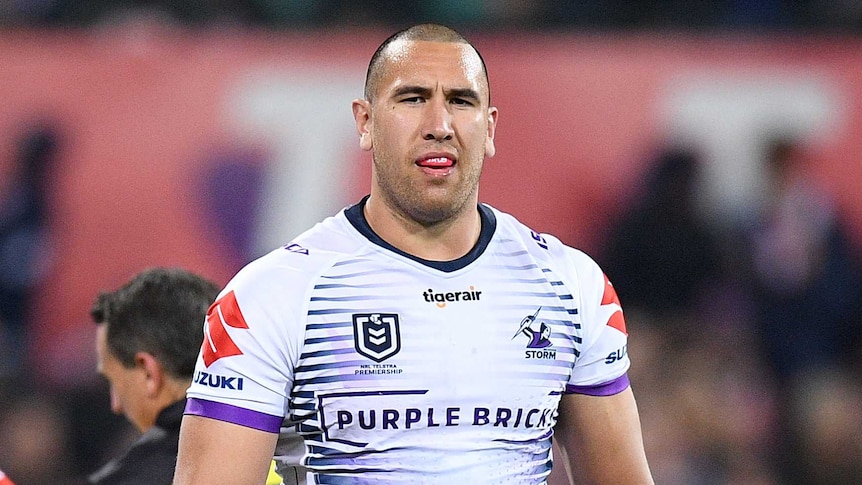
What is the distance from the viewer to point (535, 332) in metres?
2.89

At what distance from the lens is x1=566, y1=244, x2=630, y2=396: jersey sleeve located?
298 cm

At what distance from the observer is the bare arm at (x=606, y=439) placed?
301 cm

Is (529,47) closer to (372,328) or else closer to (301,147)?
(301,147)

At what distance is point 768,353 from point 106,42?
3.32 meters

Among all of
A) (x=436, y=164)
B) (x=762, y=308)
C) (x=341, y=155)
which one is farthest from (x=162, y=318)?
(x=762, y=308)

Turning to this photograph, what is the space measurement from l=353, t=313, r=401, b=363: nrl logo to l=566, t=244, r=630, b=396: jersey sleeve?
427 mm

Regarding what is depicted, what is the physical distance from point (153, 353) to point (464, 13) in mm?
3995

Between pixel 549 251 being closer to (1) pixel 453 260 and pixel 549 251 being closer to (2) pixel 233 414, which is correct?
(1) pixel 453 260

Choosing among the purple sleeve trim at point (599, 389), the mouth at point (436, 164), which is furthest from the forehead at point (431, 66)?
the purple sleeve trim at point (599, 389)

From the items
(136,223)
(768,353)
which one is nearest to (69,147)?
(136,223)

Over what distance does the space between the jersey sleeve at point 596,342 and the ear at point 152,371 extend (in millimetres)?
1036

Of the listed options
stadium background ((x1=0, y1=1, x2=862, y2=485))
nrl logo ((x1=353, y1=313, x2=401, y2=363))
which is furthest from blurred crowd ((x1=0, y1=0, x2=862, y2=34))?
nrl logo ((x1=353, y1=313, x2=401, y2=363))

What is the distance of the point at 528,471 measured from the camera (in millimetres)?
2875

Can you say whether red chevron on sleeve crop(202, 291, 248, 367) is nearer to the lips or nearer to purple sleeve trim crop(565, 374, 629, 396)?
the lips
